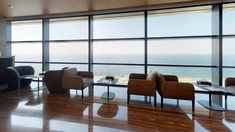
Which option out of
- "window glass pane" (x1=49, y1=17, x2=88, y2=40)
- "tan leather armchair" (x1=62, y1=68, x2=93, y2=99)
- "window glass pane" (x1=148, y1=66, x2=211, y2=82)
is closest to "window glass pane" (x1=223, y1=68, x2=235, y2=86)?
"window glass pane" (x1=148, y1=66, x2=211, y2=82)

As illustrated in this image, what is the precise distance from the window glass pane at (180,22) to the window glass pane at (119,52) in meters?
0.74

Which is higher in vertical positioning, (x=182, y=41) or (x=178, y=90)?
(x=182, y=41)

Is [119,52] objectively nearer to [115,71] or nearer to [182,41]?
[115,71]

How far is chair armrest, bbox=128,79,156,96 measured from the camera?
405 centimetres

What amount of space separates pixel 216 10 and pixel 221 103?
9.64 feet

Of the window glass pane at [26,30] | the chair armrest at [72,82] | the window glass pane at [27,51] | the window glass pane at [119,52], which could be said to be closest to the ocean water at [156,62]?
the window glass pane at [119,52]

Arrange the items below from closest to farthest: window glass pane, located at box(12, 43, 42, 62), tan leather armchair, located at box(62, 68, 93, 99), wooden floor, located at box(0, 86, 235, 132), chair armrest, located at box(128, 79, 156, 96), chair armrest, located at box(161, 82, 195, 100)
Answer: wooden floor, located at box(0, 86, 235, 132)
chair armrest, located at box(161, 82, 195, 100)
chair armrest, located at box(128, 79, 156, 96)
tan leather armchair, located at box(62, 68, 93, 99)
window glass pane, located at box(12, 43, 42, 62)

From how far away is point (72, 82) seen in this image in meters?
4.75

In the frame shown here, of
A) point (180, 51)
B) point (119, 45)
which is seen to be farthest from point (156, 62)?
point (119, 45)

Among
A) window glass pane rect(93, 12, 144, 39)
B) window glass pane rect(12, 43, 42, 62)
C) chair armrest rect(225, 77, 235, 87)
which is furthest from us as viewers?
window glass pane rect(12, 43, 42, 62)

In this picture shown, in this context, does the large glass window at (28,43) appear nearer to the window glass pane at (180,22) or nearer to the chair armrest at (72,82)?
the chair armrest at (72,82)

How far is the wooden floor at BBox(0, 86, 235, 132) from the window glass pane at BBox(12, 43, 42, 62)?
9.36ft

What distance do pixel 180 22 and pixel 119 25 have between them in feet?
7.54

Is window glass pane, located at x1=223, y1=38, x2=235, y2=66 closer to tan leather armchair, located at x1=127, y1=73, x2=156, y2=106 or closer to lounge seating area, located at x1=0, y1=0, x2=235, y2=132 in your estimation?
lounge seating area, located at x1=0, y1=0, x2=235, y2=132
